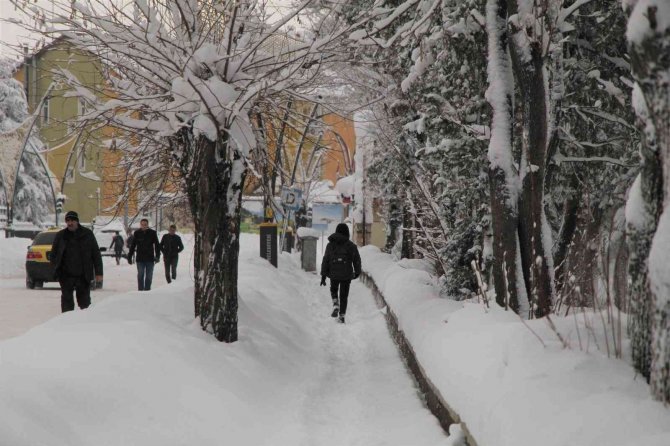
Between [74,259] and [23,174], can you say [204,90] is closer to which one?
[74,259]

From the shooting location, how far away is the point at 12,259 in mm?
24797

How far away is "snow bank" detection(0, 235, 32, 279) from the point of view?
943 inches

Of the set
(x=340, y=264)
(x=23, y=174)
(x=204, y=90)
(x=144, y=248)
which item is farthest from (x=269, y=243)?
(x=23, y=174)

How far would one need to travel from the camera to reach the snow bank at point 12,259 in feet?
78.6

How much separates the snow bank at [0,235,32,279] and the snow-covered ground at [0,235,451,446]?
1644cm

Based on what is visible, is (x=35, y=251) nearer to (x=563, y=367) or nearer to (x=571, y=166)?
(x=571, y=166)

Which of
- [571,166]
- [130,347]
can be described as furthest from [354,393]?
[571,166]

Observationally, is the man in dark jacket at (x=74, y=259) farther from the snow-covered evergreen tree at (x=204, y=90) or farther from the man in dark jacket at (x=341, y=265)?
the man in dark jacket at (x=341, y=265)

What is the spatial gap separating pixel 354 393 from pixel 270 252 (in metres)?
14.2

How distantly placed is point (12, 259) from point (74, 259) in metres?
16.7

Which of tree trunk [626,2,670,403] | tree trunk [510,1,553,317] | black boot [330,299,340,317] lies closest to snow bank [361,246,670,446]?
tree trunk [626,2,670,403]

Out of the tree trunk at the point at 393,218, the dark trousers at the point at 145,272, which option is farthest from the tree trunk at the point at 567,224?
the tree trunk at the point at 393,218

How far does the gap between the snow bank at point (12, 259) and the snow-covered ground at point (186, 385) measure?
1644 centimetres

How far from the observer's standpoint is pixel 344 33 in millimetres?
7656
